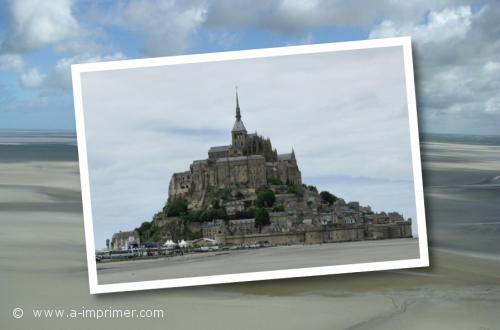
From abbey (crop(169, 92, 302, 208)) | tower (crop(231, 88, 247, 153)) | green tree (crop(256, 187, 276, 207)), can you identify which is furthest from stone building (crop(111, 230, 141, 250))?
green tree (crop(256, 187, 276, 207))

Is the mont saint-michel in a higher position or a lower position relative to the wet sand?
higher

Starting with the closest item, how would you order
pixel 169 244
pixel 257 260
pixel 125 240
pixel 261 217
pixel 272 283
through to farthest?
pixel 272 283
pixel 257 260
pixel 125 240
pixel 169 244
pixel 261 217

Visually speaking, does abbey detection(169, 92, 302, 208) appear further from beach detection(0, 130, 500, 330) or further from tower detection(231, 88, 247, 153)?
beach detection(0, 130, 500, 330)

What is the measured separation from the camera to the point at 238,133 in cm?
999

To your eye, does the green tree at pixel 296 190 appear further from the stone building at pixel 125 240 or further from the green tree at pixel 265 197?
the stone building at pixel 125 240

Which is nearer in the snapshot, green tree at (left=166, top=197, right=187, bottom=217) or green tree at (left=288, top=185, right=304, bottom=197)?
green tree at (left=166, top=197, right=187, bottom=217)

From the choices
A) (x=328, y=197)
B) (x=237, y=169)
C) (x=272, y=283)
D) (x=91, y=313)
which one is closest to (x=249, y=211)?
(x=237, y=169)

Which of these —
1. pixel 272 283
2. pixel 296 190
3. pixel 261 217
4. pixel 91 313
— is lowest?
pixel 91 313

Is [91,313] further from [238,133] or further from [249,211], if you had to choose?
[238,133]

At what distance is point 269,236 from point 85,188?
265 cm

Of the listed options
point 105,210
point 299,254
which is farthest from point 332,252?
point 105,210

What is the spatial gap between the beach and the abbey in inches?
57.3

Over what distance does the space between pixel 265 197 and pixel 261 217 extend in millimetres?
577

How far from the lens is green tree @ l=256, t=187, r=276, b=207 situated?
11.0 meters
